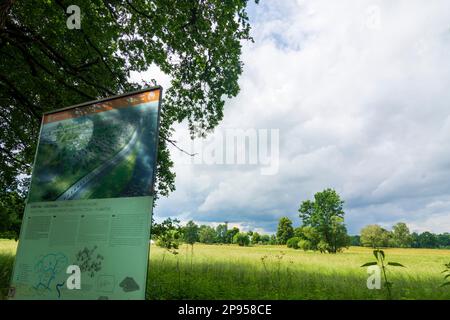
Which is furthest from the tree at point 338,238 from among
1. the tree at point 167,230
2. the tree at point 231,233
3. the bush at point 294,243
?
the tree at point 167,230

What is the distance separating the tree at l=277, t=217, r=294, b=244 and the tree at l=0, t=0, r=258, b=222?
65.4m

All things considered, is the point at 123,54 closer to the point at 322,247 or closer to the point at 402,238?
the point at 322,247

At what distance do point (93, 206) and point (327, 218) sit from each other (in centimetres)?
5135

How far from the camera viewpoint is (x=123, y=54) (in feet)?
37.0

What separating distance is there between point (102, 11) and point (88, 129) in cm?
643

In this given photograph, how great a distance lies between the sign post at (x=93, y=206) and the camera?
4121mm

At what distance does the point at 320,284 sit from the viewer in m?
8.33

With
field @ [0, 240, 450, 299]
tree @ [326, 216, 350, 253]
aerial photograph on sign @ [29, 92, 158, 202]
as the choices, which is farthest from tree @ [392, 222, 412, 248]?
aerial photograph on sign @ [29, 92, 158, 202]

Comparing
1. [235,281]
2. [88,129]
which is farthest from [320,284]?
[88,129]

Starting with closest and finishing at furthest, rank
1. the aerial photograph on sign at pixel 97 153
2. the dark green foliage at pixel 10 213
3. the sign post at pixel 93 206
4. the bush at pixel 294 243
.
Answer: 1. the sign post at pixel 93 206
2. the aerial photograph on sign at pixel 97 153
3. the dark green foliage at pixel 10 213
4. the bush at pixel 294 243

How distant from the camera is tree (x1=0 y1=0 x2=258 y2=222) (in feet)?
30.3

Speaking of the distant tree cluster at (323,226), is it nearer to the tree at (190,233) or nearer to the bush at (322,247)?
the bush at (322,247)

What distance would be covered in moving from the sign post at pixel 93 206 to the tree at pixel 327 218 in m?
42.8
